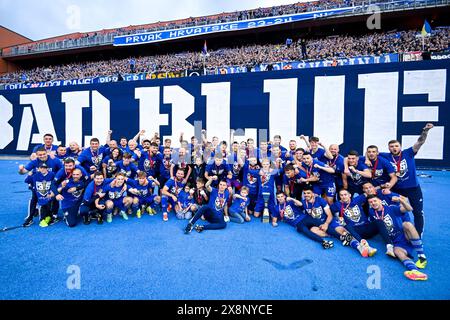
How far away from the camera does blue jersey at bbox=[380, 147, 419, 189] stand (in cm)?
380

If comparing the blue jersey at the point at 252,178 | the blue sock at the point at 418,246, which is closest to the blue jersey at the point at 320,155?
the blue jersey at the point at 252,178

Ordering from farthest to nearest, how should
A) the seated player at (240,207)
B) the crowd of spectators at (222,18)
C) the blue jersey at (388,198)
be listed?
the crowd of spectators at (222,18) < the seated player at (240,207) < the blue jersey at (388,198)

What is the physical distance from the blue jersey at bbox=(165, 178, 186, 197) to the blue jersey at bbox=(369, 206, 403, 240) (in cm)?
371

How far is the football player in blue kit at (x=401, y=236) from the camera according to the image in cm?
292

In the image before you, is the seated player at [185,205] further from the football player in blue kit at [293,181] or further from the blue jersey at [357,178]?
the blue jersey at [357,178]

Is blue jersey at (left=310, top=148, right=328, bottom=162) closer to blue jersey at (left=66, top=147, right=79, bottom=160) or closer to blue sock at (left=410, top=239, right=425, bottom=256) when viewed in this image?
blue sock at (left=410, top=239, right=425, bottom=256)

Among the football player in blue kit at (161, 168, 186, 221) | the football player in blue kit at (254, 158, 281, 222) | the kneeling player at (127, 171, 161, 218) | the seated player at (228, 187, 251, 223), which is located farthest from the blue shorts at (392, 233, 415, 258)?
the kneeling player at (127, 171, 161, 218)

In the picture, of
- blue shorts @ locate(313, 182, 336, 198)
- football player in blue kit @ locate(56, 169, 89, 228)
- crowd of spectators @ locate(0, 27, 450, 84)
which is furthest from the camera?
crowd of spectators @ locate(0, 27, 450, 84)

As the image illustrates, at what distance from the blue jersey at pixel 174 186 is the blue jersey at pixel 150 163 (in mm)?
991

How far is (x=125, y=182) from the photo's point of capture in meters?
5.21

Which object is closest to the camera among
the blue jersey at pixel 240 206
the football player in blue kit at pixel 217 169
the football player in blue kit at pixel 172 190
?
the blue jersey at pixel 240 206

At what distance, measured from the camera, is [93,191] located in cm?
484

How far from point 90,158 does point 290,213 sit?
4815 mm

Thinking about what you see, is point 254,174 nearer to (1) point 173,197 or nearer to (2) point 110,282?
(1) point 173,197
